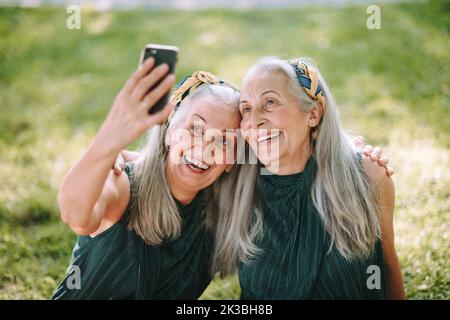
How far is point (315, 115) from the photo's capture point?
8.20 ft

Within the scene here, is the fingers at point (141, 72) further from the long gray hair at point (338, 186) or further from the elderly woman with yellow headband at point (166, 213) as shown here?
the long gray hair at point (338, 186)

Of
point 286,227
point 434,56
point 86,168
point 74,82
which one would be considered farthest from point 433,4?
point 86,168

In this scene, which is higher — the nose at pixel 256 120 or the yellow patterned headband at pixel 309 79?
the yellow patterned headband at pixel 309 79

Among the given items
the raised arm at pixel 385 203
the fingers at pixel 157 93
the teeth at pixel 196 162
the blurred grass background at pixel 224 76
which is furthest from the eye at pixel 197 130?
the blurred grass background at pixel 224 76

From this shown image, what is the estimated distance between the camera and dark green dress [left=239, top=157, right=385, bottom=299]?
2.42 meters

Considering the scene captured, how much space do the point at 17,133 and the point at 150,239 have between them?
9.57ft

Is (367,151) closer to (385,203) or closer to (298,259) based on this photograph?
(385,203)

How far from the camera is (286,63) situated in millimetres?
2453

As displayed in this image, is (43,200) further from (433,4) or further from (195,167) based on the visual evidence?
(433,4)

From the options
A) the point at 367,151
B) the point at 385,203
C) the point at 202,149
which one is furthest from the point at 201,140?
the point at 385,203

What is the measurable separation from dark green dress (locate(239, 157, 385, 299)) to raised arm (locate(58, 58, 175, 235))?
0.92 m

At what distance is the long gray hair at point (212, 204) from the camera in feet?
8.07

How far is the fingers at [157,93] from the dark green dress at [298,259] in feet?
3.08

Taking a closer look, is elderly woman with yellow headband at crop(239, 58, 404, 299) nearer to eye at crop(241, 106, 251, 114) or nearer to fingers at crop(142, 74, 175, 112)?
eye at crop(241, 106, 251, 114)
